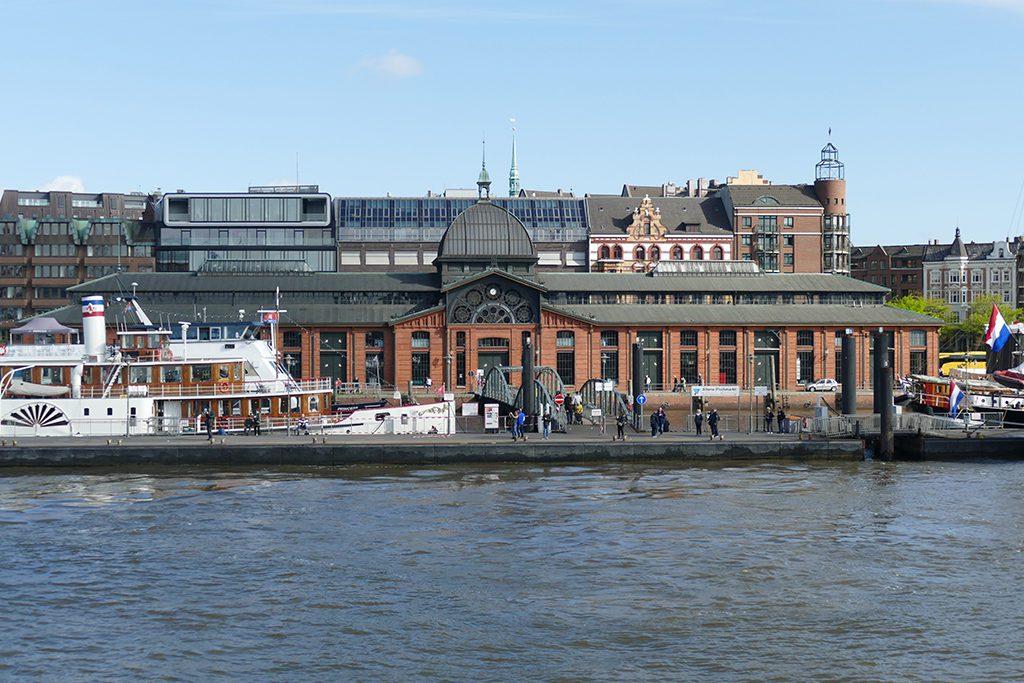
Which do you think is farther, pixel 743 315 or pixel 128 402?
pixel 743 315

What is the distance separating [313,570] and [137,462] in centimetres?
2749

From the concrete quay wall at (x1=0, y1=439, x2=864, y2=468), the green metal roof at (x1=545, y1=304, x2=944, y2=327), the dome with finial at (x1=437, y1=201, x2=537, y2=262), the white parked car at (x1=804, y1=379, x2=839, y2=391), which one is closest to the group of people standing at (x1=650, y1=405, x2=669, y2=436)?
the concrete quay wall at (x1=0, y1=439, x2=864, y2=468)

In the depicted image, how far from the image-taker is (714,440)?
70062mm

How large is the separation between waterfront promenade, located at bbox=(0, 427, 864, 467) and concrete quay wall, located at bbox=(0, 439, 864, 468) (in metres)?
0.05

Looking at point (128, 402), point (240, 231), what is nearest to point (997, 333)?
point (128, 402)

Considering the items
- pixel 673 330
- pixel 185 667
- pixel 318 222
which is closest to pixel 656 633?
pixel 185 667

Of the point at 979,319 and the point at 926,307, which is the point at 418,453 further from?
the point at 979,319

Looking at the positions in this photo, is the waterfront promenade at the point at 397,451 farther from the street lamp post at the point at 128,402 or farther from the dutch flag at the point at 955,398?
the dutch flag at the point at 955,398

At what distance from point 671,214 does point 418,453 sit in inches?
4376

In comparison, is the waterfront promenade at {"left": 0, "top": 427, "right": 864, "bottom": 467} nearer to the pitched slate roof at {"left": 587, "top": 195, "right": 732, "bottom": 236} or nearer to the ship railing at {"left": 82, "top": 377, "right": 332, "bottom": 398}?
the ship railing at {"left": 82, "top": 377, "right": 332, "bottom": 398}

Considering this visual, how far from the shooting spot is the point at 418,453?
68.6 metres

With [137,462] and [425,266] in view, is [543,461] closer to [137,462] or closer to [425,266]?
[137,462]

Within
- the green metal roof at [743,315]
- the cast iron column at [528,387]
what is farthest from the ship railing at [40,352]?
the green metal roof at [743,315]

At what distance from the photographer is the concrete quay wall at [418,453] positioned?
6725 cm
